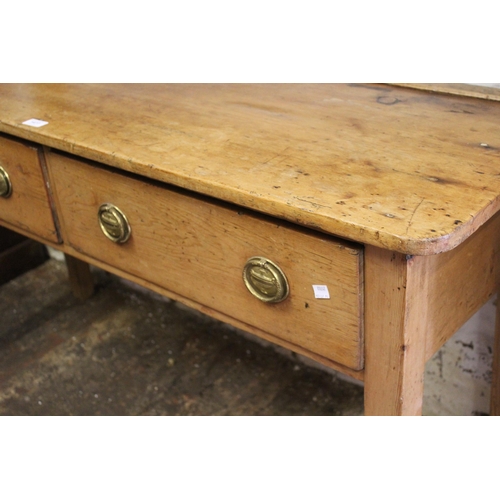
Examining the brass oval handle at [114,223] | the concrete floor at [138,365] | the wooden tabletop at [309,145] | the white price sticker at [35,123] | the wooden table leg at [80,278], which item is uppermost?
the white price sticker at [35,123]

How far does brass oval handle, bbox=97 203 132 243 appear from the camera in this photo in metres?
1.19

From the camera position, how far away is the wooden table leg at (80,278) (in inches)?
82.0

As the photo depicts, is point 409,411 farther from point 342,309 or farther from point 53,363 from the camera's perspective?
point 53,363

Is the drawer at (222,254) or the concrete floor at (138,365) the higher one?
the drawer at (222,254)

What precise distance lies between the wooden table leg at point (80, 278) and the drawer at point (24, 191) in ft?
2.20

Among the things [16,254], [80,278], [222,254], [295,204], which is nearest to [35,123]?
[222,254]

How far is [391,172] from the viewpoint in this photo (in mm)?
997

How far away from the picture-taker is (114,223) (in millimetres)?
1196

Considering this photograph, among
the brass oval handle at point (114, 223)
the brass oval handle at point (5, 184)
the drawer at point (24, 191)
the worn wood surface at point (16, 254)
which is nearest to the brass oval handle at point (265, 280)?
the brass oval handle at point (114, 223)

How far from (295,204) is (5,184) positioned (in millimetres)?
688

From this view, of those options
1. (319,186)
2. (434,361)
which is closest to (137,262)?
(319,186)

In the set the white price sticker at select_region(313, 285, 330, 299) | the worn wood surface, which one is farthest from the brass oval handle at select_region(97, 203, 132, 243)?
the worn wood surface

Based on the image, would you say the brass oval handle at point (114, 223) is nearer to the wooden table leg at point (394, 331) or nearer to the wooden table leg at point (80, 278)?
the wooden table leg at point (394, 331)

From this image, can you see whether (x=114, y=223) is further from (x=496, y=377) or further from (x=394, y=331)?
(x=496, y=377)
